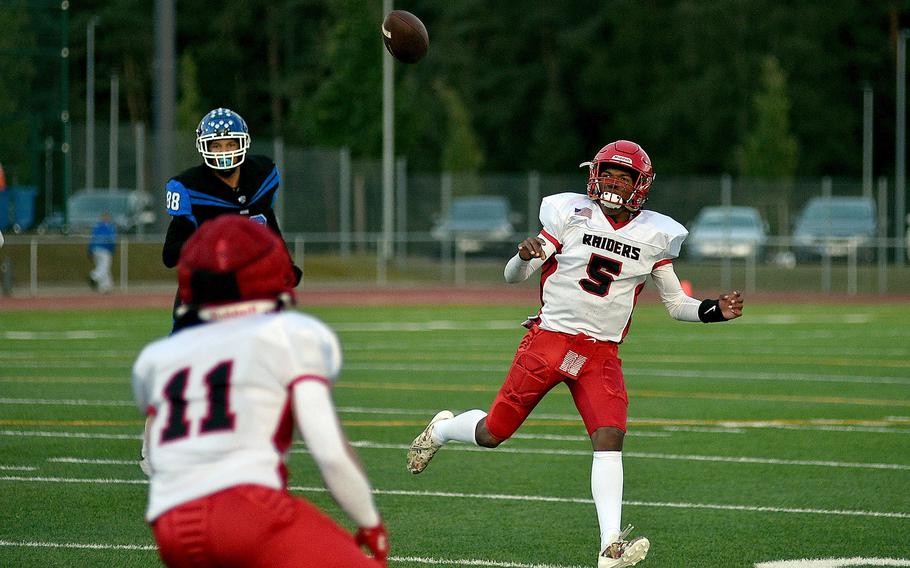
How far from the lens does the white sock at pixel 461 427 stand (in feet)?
23.8

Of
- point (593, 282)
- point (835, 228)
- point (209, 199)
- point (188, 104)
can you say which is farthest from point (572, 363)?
point (188, 104)

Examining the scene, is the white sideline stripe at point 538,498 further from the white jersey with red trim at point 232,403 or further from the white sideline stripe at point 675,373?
the white sideline stripe at point 675,373

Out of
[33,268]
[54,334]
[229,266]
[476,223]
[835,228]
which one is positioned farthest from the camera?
[476,223]

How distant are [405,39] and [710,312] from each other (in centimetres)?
367

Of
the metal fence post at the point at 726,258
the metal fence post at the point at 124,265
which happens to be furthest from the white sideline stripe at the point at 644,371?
the metal fence post at the point at 726,258

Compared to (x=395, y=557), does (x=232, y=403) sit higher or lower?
higher

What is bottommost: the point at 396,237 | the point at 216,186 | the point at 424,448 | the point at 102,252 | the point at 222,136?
the point at 424,448

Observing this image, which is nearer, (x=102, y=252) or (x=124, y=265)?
(x=102, y=252)

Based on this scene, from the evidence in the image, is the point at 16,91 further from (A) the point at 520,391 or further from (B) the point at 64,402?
(A) the point at 520,391

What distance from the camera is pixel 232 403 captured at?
12.3ft

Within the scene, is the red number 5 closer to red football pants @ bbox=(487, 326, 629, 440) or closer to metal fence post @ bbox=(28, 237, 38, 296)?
red football pants @ bbox=(487, 326, 629, 440)

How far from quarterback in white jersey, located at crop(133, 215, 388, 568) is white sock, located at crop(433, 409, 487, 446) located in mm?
3425

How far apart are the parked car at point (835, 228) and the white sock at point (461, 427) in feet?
85.8

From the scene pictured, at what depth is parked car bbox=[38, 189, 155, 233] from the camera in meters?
32.0
